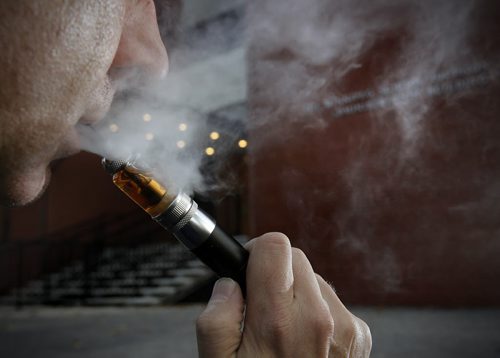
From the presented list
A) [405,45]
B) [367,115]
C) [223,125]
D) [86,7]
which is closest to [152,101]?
[223,125]

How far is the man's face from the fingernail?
432 mm

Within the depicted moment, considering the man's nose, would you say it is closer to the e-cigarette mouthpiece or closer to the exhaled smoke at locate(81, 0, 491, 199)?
the e-cigarette mouthpiece

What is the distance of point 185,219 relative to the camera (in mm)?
960

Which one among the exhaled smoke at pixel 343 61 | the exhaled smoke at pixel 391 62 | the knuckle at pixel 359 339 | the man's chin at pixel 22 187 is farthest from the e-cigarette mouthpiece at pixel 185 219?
the exhaled smoke at pixel 391 62

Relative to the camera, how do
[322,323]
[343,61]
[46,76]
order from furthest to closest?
1. [343,61]
2. [322,323]
3. [46,76]

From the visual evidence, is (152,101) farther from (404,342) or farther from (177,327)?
(177,327)

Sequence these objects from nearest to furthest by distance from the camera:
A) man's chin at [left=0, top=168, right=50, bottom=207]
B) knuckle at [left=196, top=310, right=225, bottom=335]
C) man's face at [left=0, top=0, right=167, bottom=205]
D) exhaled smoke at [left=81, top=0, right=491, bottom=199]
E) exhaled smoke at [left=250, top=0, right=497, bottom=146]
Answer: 1. man's face at [left=0, top=0, right=167, bottom=205]
2. man's chin at [left=0, top=168, right=50, bottom=207]
3. knuckle at [left=196, top=310, right=225, bottom=335]
4. exhaled smoke at [left=81, top=0, right=491, bottom=199]
5. exhaled smoke at [left=250, top=0, right=497, bottom=146]

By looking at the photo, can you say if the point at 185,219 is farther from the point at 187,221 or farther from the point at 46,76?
the point at 46,76

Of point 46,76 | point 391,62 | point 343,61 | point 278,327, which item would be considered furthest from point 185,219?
point 391,62

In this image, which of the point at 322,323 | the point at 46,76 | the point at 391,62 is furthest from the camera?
the point at 391,62

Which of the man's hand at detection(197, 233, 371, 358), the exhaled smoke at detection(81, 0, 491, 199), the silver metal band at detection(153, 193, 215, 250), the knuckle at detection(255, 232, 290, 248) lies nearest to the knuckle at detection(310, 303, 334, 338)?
the man's hand at detection(197, 233, 371, 358)

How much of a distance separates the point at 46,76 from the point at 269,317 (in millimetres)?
628

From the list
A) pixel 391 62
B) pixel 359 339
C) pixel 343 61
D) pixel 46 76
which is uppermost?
pixel 391 62

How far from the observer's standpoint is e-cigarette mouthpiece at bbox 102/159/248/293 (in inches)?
35.1
